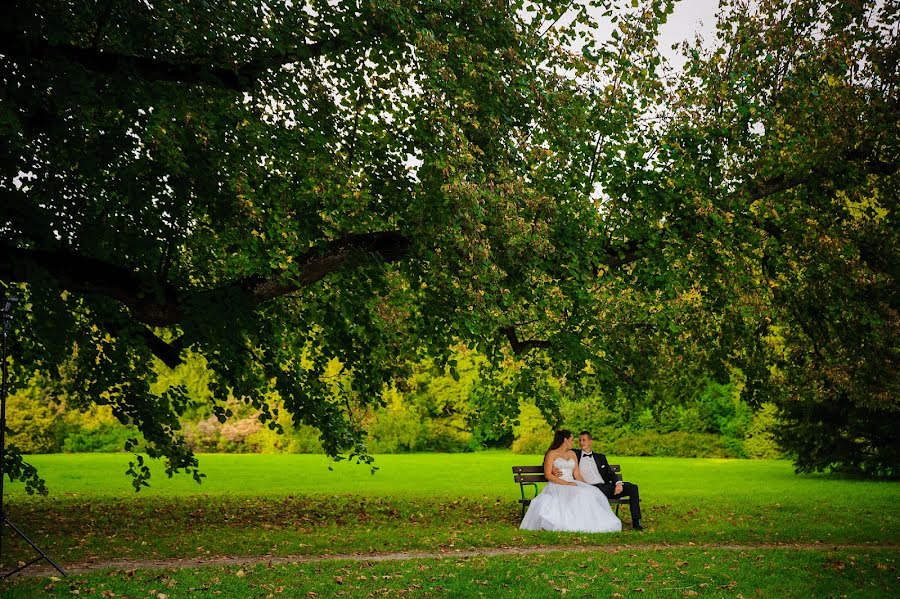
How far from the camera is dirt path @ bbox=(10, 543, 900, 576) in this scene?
36.8 feet

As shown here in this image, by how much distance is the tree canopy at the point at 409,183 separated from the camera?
35.7 ft

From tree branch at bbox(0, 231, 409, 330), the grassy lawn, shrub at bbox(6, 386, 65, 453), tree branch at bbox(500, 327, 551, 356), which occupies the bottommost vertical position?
the grassy lawn

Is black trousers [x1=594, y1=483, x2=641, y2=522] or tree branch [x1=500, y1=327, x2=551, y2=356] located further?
tree branch [x1=500, y1=327, x2=551, y2=356]

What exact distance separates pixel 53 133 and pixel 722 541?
1059cm

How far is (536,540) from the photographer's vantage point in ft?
45.8

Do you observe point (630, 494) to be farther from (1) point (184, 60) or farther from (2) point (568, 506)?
A: (1) point (184, 60)

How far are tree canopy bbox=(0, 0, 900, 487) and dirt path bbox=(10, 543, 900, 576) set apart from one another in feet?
7.65

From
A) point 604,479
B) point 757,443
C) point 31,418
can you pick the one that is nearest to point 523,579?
point 604,479

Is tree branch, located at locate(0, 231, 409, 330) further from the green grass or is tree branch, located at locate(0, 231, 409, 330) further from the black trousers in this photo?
the black trousers

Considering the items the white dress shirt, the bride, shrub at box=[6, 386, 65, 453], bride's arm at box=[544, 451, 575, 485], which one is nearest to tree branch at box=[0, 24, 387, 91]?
bride's arm at box=[544, 451, 575, 485]

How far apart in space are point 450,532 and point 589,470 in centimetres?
263

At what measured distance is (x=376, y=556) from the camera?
12414 mm

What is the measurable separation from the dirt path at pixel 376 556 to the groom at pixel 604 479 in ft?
6.46

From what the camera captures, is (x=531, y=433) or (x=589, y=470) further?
(x=531, y=433)
